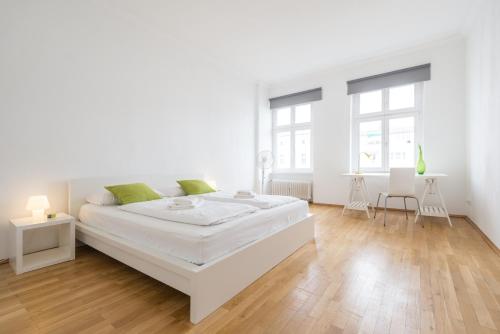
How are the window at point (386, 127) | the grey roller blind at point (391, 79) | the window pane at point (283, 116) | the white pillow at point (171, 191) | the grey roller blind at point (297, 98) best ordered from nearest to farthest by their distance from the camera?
the white pillow at point (171, 191)
the grey roller blind at point (391, 79)
the window at point (386, 127)
the grey roller blind at point (297, 98)
the window pane at point (283, 116)

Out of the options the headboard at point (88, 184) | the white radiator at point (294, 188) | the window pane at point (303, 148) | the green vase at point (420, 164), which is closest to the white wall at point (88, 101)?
the headboard at point (88, 184)

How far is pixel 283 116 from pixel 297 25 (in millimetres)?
2713

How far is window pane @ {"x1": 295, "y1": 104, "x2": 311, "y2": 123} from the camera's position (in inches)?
219

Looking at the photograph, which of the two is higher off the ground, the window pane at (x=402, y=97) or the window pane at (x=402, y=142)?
the window pane at (x=402, y=97)

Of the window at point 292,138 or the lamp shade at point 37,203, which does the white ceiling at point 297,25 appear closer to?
the window at point 292,138

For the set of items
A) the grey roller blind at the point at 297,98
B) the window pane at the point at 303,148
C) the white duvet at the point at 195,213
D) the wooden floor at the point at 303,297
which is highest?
the grey roller blind at the point at 297,98

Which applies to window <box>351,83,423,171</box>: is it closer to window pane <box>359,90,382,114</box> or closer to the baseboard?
window pane <box>359,90,382,114</box>

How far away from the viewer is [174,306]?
153cm

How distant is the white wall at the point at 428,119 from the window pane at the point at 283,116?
3.08 ft

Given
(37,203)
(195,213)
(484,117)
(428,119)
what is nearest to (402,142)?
(428,119)

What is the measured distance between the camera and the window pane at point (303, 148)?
5.55 metres

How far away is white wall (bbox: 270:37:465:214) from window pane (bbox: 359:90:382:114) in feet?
0.98

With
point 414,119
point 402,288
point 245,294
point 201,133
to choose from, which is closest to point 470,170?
point 414,119

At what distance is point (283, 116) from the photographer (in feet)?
19.6
